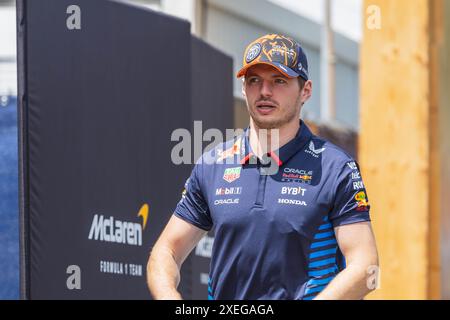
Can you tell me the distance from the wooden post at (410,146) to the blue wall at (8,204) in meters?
2.84

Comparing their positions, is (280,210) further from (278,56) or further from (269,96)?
(278,56)

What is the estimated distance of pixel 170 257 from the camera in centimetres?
438

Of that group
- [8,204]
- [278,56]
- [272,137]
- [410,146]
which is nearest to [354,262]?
[272,137]

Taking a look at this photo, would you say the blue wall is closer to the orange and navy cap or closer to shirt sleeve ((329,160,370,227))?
the orange and navy cap

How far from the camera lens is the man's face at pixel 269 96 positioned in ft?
14.1

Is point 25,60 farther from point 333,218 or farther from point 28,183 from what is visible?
point 333,218

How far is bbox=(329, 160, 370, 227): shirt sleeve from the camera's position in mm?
4212

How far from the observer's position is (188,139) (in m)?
8.50

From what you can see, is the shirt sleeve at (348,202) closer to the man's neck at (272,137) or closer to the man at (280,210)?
the man at (280,210)

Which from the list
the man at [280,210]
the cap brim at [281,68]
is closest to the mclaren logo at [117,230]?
the man at [280,210]

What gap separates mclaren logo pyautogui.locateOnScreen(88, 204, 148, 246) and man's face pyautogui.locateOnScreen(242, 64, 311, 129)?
10.3ft

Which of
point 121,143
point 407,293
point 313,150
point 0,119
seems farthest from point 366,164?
point 313,150

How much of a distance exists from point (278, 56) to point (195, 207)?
0.70 meters
